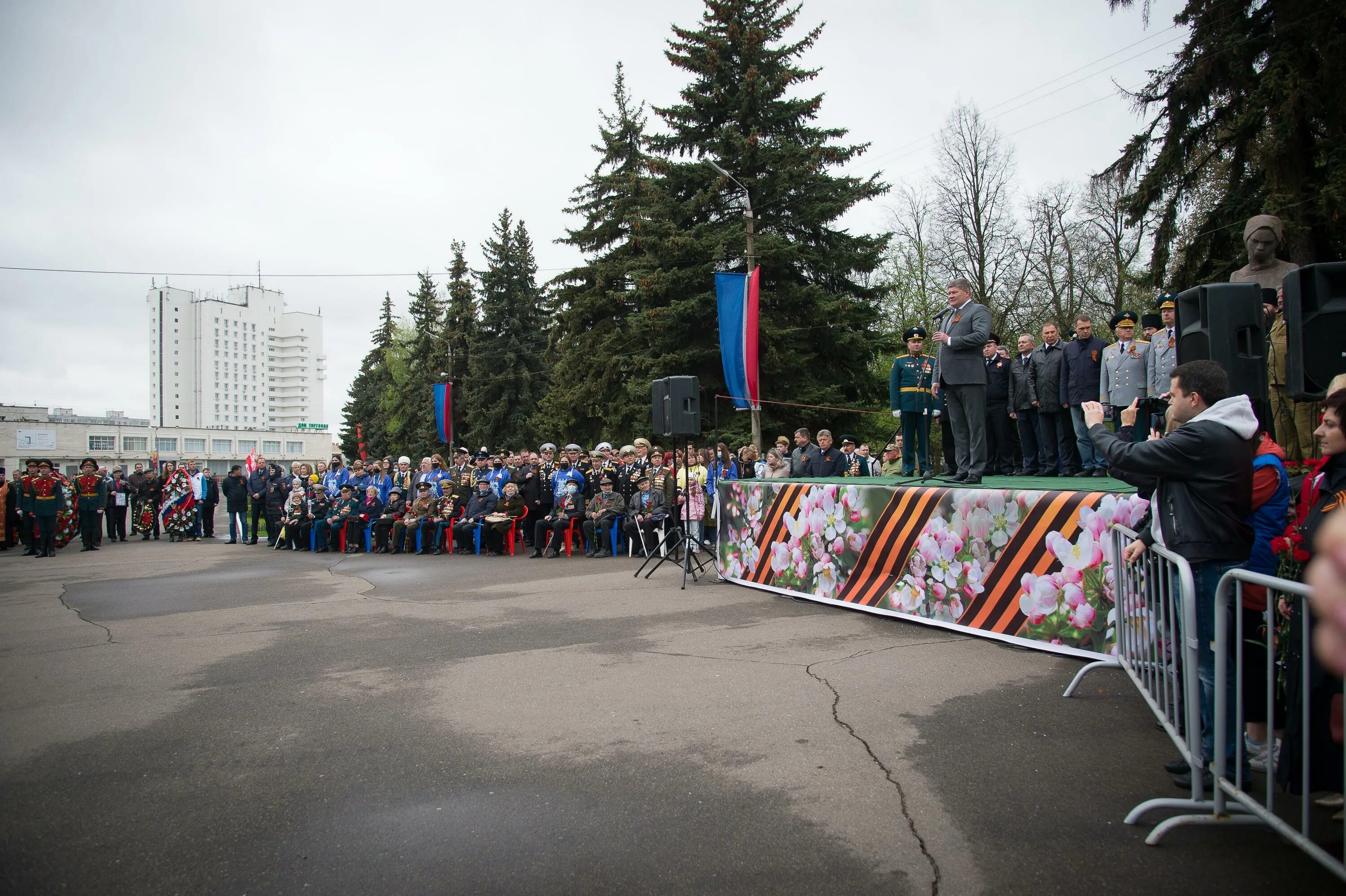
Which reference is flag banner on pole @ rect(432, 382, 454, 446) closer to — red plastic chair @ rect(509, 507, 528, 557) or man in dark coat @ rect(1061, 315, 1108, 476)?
red plastic chair @ rect(509, 507, 528, 557)

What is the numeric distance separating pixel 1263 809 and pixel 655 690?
3.35m

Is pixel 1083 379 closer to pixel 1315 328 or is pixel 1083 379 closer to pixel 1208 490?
pixel 1315 328

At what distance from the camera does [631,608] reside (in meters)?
8.45

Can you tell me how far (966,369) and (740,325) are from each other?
10.1 metres

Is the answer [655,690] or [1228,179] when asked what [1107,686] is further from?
[1228,179]

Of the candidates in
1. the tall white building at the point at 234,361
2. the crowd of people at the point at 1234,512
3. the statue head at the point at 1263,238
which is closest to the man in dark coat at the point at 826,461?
the statue head at the point at 1263,238

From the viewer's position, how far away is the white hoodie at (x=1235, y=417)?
3412 mm

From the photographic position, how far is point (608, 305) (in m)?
27.1

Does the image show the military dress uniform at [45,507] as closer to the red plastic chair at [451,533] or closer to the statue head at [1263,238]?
the red plastic chair at [451,533]

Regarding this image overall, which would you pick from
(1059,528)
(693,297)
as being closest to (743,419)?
(693,297)

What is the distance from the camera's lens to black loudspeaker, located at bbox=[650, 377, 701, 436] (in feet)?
32.4

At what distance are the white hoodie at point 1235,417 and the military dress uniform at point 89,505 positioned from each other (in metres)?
21.9

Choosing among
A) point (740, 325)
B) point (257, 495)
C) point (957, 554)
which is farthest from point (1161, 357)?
point (257, 495)

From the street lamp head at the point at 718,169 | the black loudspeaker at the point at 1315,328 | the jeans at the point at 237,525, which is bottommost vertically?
the jeans at the point at 237,525
